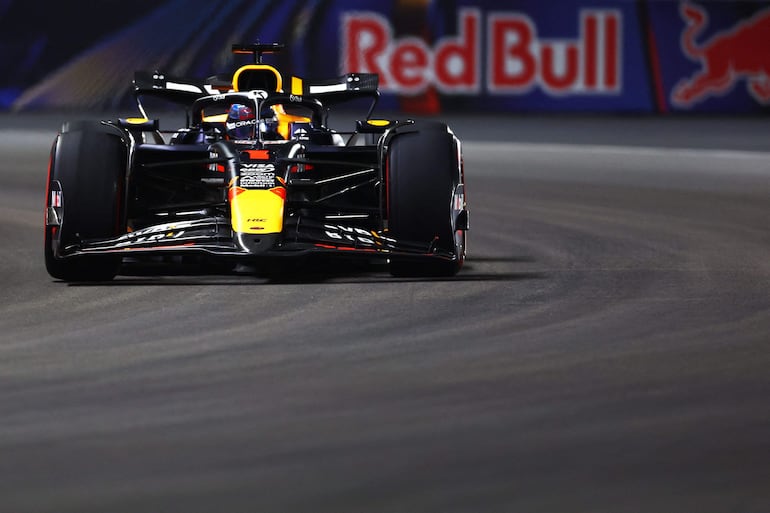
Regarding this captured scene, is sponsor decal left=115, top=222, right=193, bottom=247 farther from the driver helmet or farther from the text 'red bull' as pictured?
the text 'red bull'

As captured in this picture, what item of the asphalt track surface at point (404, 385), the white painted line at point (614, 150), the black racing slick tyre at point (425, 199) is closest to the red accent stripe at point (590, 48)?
the white painted line at point (614, 150)

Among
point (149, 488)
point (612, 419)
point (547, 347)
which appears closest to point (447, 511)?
point (149, 488)

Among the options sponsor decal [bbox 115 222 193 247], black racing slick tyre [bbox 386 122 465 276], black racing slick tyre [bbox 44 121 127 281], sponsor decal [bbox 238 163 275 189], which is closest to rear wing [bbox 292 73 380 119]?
black racing slick tyre [bbox 386 122 465 276]

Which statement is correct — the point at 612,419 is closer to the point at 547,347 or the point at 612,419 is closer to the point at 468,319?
the point at 547,347

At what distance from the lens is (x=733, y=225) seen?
571 inches

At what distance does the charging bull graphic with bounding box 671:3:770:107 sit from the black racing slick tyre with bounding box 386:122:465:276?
1809 cm

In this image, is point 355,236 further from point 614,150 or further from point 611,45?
point 611,45

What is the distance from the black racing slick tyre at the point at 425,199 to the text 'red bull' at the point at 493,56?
16.9 m

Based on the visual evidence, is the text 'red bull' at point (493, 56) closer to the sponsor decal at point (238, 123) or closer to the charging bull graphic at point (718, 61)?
the charging bull graphic at point (718, 61)

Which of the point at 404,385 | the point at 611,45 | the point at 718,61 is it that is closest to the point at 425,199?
the point at 404,385

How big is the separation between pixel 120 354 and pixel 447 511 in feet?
9.71

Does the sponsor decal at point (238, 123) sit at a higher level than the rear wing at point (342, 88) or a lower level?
lower

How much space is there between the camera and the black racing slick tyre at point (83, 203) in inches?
404

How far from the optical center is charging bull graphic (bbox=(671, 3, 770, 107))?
28141mm
